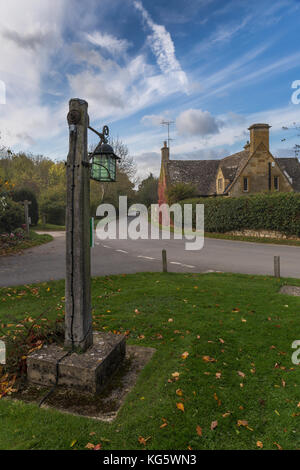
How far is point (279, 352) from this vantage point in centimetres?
488

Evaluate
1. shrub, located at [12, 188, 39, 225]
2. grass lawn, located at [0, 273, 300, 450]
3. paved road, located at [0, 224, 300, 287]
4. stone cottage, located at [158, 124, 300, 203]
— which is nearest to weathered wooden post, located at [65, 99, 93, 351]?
grass lawn, located at [0, 273, 300, 450]

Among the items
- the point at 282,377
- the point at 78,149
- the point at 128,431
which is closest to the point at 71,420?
the point at 128,431

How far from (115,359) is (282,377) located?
2.34 metres

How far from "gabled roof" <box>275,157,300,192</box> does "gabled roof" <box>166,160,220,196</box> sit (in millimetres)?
8632

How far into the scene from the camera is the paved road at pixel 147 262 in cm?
1138

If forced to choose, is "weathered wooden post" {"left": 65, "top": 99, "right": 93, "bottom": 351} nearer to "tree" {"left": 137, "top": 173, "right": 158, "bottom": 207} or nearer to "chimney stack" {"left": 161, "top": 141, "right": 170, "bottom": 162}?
"chimney stack" {"left": 161, "top": 141, "right": 170, "bottom": 162}

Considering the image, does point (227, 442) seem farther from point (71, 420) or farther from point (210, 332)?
point (210, 332)

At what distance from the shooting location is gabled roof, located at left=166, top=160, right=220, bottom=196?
39.0 m

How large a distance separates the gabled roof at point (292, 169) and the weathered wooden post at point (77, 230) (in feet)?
126

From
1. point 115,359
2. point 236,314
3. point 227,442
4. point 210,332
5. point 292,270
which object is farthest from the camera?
point 292,270

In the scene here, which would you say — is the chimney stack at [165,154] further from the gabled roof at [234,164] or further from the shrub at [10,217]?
the shrub at [10,217]

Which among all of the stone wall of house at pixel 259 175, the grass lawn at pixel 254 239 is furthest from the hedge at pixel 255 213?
the stone wall of house at pixel 259 175

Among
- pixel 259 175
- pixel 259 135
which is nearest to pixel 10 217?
pixel 259 175

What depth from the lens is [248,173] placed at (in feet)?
111
